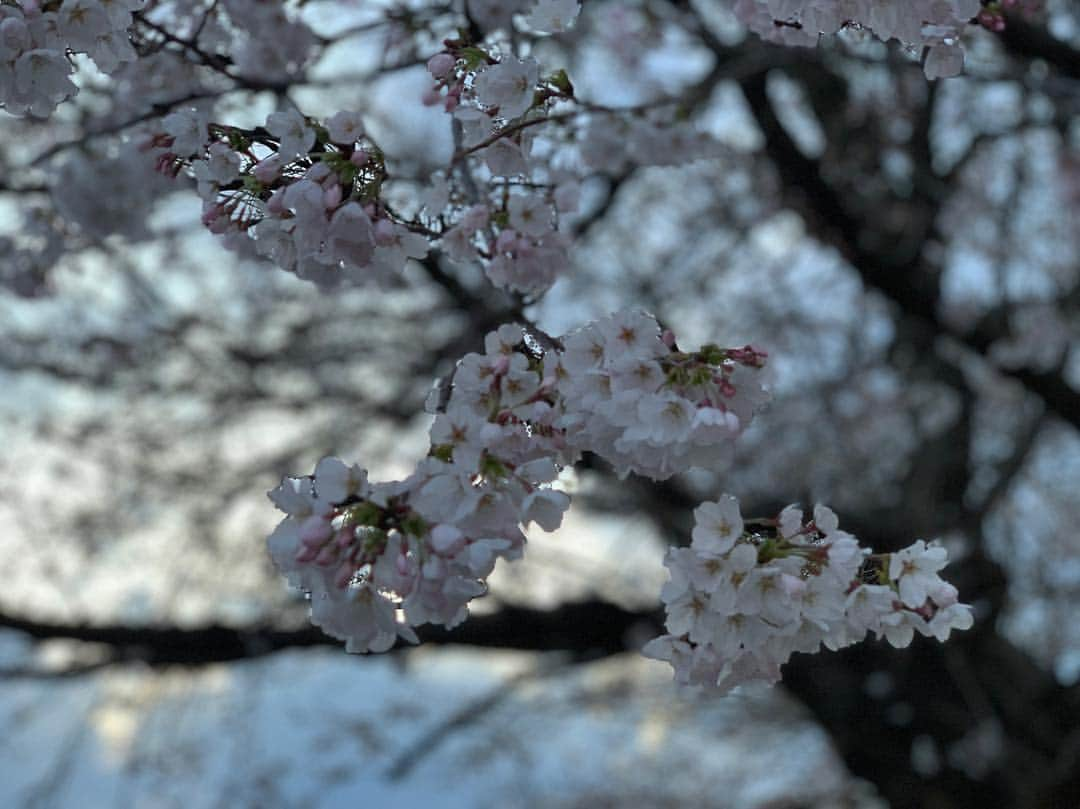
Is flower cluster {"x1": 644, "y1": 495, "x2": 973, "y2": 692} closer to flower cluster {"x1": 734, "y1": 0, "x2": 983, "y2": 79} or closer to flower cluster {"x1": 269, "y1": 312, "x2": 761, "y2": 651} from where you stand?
flower cluster {"x1": 269, "y1": 312, "x2": 761, "y2": 651}

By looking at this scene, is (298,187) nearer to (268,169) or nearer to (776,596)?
(268,169)

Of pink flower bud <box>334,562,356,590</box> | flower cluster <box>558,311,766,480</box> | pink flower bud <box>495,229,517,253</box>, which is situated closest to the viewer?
pink flower bud <box>334,562,356,590</box>

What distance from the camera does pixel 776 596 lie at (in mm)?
1239

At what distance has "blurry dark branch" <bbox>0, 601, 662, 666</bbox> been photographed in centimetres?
432

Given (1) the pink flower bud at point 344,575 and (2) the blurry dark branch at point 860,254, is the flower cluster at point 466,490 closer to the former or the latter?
(1) the pink flower bud at point 344,575

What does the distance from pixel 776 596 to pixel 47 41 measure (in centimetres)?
125

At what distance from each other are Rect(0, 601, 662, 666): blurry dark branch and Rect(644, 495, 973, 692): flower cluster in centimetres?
280

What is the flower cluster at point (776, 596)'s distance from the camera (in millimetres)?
1240

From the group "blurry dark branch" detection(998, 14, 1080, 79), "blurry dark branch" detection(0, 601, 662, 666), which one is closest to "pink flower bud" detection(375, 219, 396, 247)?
"blurry dark branch" detection(998, 14, 1080, 79)

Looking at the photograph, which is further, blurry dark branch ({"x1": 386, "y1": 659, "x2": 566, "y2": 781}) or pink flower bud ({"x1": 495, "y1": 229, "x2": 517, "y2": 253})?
blurry dark branch ({"x1": 386, "y1": 659, "x2": 566, "y2": 781})

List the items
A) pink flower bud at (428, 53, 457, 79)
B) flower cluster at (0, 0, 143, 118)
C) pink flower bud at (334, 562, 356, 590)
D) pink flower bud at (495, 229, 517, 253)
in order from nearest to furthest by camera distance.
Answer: pink flower bud at (334, 562, 356, 590) < flower cluster at (0, 0, 143, 118) < pink flower bud at (428, 53, 457, 79) < pink flower bud at (495, 229, 517, 253)

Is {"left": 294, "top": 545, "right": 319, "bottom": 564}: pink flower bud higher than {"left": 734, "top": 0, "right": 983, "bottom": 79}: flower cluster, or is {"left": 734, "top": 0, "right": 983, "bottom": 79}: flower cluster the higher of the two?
{"left": 734, "top": 0, "right": 983, "bottom": 79}: flower cluster

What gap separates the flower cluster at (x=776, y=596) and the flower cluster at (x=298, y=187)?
0.59 metres

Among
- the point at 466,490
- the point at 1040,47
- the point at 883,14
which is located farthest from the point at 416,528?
the point at 1040,47
